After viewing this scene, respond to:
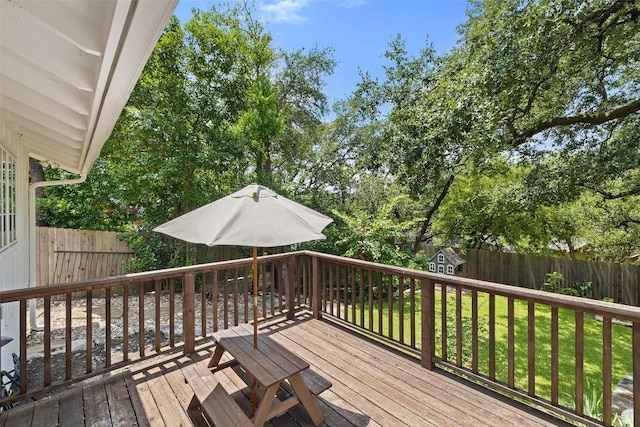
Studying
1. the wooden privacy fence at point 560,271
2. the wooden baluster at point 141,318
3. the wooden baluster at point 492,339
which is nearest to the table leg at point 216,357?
the wooden baluster at point 141,318

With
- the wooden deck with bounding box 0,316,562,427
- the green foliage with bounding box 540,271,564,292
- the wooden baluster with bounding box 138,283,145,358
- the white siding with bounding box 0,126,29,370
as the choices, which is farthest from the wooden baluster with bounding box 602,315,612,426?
the green foliage with bounding box 540,271,564,292

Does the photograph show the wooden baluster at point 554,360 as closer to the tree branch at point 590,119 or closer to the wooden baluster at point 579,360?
the wooden baluster at point 579,360

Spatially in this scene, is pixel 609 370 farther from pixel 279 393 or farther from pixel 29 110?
pixel 29 110

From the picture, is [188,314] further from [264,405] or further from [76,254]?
[76,254]

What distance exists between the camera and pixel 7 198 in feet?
11.0

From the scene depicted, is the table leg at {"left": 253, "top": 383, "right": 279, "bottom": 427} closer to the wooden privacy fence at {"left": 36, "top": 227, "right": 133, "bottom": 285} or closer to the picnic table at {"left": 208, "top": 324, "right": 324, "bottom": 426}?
the picnic table at {"left": 208, "top": 324, "right": 324, "bottom": 426}

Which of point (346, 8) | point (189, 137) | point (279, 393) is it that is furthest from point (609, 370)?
point (189, 137)

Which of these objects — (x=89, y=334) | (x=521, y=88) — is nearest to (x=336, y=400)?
(x=89, y=334)

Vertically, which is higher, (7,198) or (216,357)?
(7,198)

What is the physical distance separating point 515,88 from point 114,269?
9.60 metres

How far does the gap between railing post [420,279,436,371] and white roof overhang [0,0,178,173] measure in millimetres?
2861

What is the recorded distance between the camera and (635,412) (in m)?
1.90

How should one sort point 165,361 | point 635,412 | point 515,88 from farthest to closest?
1. point 515,88
2. point 165,361
3. point 635,412

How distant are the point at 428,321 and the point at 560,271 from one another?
8456mm
